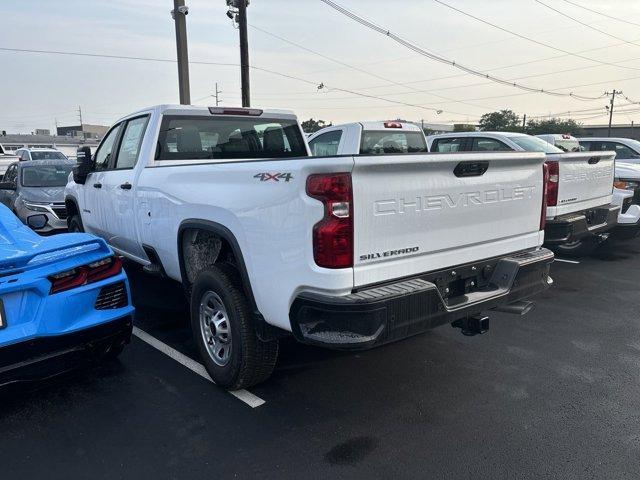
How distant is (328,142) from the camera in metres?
9.80

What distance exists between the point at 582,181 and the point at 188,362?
4903 mm

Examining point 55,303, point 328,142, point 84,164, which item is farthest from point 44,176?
point 55,303

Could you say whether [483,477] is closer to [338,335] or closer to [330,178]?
[338,335]

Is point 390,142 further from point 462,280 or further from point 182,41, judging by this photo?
point 182,41

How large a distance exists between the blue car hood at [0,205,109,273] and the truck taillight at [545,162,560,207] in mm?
4542

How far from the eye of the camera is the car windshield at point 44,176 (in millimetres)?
9875

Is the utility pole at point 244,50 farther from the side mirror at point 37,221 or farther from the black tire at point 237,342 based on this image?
the black tire at point 237,342

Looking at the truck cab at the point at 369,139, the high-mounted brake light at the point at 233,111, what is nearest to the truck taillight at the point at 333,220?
the high-mounted brake light at the point at 233,111

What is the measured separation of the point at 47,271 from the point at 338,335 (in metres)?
1.82

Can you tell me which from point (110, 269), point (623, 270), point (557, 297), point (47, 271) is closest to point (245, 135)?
point (110, 269)

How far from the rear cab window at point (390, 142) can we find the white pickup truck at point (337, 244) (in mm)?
5271

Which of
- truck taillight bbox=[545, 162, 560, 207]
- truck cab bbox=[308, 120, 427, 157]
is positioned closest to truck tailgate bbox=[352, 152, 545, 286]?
truck taillight bbox=[545, 162, 560, 207]

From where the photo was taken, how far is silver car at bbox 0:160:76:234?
8.84m

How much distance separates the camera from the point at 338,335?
2760 mm
